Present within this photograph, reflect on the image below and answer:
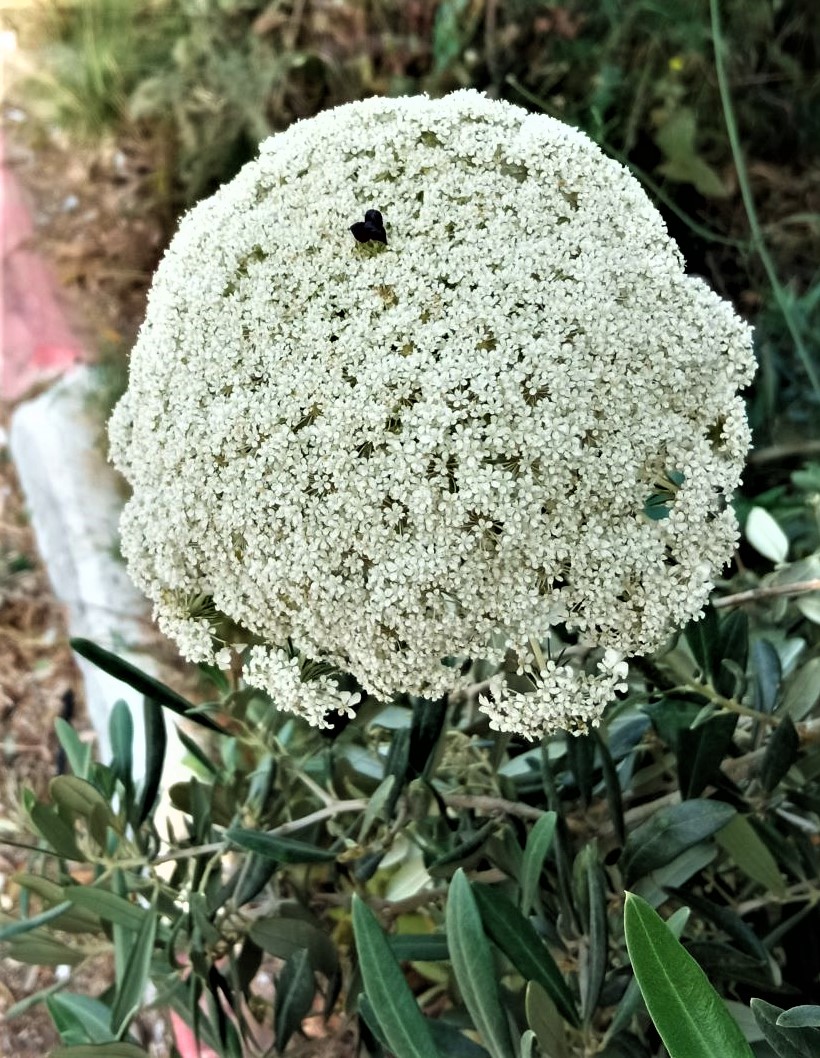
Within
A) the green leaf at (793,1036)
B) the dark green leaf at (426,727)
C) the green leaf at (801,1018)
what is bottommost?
the green leaf at (793,1036)

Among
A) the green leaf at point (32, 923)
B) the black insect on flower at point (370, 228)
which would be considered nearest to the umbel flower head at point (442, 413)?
the black insect on flower at point (370, 228)

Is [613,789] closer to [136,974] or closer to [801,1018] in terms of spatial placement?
[801,1018]

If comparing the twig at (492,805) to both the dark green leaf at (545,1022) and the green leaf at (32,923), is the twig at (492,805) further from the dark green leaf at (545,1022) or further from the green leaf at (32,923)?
the green leaf at (32,923)

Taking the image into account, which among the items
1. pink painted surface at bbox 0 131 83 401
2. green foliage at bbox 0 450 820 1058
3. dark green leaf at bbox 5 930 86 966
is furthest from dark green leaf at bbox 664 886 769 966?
pink painted surface at bbox 0 131 83 401

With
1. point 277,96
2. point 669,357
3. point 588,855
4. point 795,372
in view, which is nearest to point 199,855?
point 588,855

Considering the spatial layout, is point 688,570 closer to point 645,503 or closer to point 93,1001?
point 645,503
